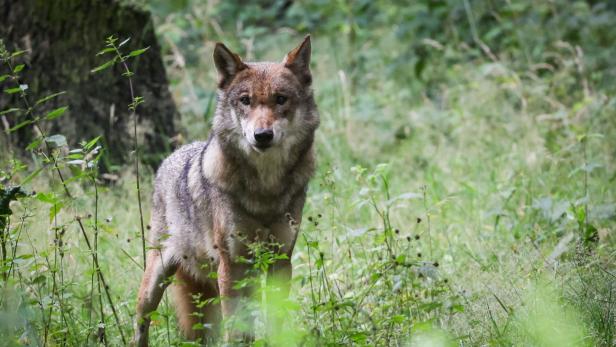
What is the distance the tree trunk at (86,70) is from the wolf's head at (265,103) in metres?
2.44

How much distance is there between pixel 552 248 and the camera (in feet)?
16.3

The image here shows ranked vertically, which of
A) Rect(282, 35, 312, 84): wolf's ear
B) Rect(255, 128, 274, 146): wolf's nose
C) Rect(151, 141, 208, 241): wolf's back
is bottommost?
Rect(151, 141, 208, 241): wolf's back

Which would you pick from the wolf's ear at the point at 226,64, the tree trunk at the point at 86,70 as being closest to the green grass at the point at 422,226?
the tree trunk at the point at 86,70

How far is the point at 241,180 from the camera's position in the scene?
163 inches

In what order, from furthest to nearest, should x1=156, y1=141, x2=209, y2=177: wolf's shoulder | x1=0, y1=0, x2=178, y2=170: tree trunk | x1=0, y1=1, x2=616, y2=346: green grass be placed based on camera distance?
x1=0, y1=0, x2=178, y2=170: tree trunk
x1=156, y1=141, x2=209, y2=177: wolf's shoulder
x1=0, y1=1, x2=616, y2=346: green grass

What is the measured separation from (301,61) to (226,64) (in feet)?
1.46

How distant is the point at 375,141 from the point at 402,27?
2.52 m

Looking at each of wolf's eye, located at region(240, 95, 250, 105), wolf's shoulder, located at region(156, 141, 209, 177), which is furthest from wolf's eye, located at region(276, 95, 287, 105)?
wolf's shoulder, located at region(156, 141, 209, 177)

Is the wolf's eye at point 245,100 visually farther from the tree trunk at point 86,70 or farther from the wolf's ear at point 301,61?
the tree trunk at point 86,70

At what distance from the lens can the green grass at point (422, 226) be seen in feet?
11.1

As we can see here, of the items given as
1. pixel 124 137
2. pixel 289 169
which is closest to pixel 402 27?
pixel 124 137

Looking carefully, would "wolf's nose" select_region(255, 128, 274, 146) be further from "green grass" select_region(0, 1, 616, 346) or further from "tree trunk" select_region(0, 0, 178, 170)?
"tree trunk" select_region(0, 0, 178, 170)

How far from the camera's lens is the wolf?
4.00m

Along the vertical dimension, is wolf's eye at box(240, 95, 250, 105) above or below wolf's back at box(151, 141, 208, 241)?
above
